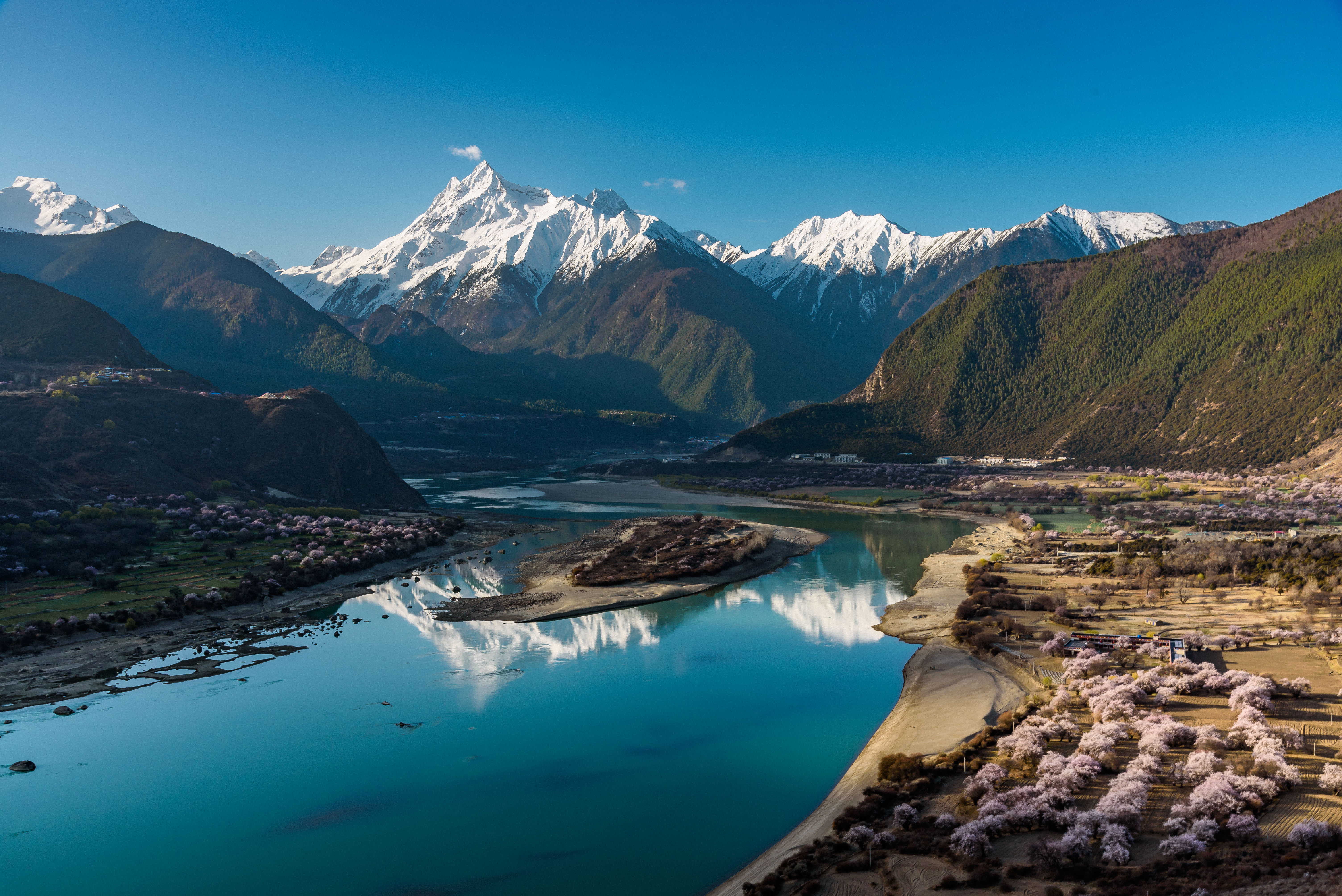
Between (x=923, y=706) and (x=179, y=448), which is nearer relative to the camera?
(x=923, y=706)

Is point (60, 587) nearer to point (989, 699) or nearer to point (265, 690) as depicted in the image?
point (265, 690)

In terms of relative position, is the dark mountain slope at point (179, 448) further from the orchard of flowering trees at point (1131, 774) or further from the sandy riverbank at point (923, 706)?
the orchard of flowering trees at point (1131, 774)

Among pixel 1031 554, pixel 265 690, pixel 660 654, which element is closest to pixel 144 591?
pixel 265 690

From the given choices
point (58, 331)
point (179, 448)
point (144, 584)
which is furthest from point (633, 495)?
point (58, 331)

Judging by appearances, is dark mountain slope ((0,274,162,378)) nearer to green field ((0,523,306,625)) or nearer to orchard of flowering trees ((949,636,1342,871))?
green field ((0,523,306,625))

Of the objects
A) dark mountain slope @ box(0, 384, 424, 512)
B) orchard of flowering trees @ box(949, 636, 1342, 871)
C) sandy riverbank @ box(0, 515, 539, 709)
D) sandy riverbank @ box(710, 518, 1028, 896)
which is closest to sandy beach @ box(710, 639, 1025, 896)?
sandy riverbank @ box(710, 518, 1028, 896)

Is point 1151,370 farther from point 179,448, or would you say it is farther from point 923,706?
point 179,448
